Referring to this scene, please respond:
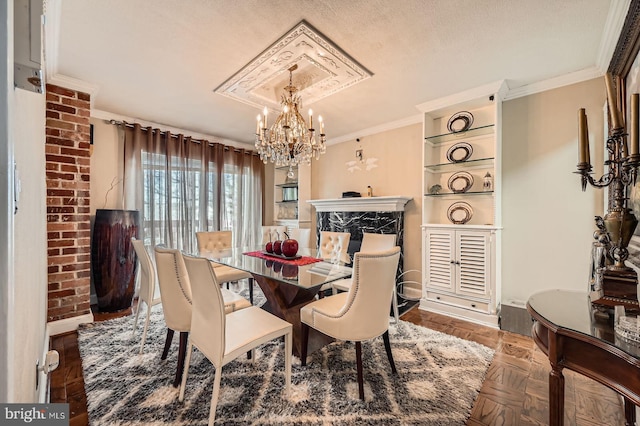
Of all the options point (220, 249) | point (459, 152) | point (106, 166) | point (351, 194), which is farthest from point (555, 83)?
point (106, 166)

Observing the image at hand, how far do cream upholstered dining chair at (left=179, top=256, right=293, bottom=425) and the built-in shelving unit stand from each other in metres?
2.20

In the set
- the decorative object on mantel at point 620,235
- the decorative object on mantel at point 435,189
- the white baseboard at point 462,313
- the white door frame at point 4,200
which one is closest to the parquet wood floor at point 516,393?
the white baseboard at point 462,313

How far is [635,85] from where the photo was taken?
62.3 inches

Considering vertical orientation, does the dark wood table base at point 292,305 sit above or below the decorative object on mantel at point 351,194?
below

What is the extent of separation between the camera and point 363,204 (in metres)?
4.03

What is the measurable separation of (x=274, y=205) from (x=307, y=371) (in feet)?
12.6

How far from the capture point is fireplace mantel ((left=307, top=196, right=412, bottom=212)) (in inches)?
145

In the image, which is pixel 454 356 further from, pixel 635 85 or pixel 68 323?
pixel 68 323

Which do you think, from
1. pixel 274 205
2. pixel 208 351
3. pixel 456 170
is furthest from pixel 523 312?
pixel 274 205

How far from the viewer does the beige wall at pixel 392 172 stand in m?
3.69

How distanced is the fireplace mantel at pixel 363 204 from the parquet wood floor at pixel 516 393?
1.90 m

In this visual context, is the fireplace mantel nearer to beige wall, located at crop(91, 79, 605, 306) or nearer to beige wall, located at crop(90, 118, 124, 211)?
beige wall, located at crop(91, 79, 605, 306)

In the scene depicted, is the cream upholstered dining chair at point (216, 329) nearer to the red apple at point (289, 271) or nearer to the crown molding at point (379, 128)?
the red apple at point (289, 271)

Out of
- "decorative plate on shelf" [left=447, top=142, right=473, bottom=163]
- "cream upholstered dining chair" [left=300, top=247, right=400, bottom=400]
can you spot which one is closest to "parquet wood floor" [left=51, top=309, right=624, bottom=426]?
"cream upholstered dining chair" [left=300, top=247, right=400, bottom=400]
